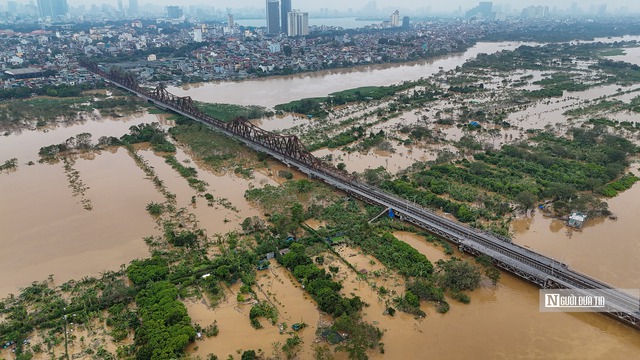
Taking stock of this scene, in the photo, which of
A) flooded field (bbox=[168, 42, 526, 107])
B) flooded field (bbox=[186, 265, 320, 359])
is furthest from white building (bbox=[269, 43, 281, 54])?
flooded field (bbox=[186, 265, 320, 359])

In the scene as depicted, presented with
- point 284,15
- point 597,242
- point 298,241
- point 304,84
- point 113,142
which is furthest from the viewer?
point 284,15

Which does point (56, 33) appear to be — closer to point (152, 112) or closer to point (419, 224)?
point (152, 112)

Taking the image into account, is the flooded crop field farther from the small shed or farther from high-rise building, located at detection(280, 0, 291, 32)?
high-rise building, located at detection(280, 0, 291, 32)

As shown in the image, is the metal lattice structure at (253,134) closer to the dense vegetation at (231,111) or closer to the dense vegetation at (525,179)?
the dense vegetation at (231,111)

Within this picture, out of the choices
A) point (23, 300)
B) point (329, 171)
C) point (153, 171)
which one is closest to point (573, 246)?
point (329, 171)

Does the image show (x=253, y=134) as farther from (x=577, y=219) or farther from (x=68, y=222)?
(x=577, y=219)

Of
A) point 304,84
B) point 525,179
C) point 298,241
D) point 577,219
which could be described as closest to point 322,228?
point 298,241
